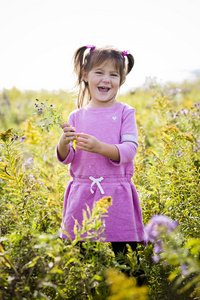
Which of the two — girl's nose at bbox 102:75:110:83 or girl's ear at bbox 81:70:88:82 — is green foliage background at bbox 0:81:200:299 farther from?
girl's nose at bbox 102:75:110:83

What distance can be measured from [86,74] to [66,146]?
2.29ft

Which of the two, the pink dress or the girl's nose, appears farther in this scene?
the girl's nose

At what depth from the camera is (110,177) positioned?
2.43 meters

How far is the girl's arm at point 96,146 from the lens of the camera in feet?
7.33

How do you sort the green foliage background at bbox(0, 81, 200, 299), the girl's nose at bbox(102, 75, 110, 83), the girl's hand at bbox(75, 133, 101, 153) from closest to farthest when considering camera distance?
the green foliage background at bbox(0, 81, 200, 299), the girl's hand at bbox(75, 133, 101, 153), the girl's nose at bbox(102, 75, 110, 83)

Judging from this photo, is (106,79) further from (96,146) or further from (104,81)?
(96,146)

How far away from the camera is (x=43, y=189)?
265 cm

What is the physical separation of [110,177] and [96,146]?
298 mm

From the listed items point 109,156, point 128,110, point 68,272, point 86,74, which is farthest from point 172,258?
point 86,74

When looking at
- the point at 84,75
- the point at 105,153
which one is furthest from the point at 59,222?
the point at 84,75

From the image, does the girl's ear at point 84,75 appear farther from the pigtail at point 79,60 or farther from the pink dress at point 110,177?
the pink dress at point 110,177

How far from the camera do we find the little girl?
91.9 inches

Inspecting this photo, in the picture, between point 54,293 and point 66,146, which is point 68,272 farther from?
point 66,146

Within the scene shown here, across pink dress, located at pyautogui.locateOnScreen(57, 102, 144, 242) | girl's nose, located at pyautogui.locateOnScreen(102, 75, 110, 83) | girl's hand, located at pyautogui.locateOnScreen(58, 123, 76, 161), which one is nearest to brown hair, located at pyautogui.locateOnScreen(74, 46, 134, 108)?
girl's nose, located at pyautogui.locateOnScreen(102, 75, 110, 83)
